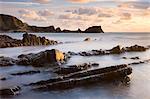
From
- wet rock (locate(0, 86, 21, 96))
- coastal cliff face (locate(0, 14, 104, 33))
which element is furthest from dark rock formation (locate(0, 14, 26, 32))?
wet rock (locate(0, 86, 21, 96))

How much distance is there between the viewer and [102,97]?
47.9 feet

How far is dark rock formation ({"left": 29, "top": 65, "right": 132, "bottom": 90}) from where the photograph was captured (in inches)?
622

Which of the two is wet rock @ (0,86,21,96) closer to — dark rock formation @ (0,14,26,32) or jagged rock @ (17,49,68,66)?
jagged rock @ (17,49,68,66)

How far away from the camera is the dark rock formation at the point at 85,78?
51.8 feet

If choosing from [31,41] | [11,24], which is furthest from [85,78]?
[11,24]

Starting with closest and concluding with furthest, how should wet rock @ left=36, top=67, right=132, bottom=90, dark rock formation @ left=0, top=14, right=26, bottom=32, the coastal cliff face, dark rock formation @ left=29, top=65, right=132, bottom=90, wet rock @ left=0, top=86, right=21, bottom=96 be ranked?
wet rock @ left=0, top=86, right=21, bottom=96 < wet rock @ left=36, top=67, right=132, bottom=90 < dark rock formation @ left=29, top=65, right=132, bottom=90 < the coastal cliff face < dark rock formation @ left=0, top=14, right=26, bottom=32

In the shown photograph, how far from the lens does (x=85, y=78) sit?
1697cm

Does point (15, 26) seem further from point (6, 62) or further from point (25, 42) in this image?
point (6, 62)

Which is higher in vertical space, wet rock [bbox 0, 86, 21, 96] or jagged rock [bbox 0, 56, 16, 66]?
jagged rock [bbox 0, 56, 16, 66]

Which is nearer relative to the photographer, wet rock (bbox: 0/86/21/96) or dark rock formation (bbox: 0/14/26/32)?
wet rock (bbox: 0/86/21/96)

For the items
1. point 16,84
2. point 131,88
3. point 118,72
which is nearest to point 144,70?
point 118,72

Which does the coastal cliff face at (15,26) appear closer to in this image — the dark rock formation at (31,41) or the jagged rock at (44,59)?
the dark rock formation at (31,41)

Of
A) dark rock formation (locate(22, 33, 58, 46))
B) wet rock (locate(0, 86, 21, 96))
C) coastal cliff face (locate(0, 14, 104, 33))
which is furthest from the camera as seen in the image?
coastal cliff face (locate(0, 14, 104, 33))

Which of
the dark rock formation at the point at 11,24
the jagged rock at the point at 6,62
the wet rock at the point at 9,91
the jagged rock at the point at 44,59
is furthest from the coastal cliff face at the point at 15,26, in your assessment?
the wet rock at the point at 9,91
